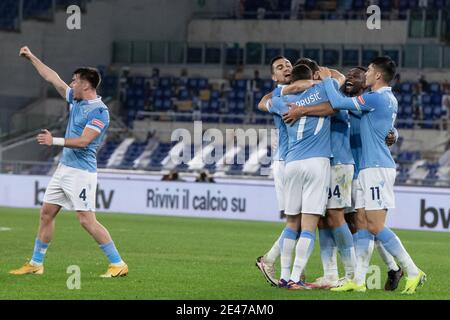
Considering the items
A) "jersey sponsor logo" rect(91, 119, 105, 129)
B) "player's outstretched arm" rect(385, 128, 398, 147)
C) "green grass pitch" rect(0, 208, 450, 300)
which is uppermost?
"jersey sponsor logo" rect(91, 119, 105, 129)

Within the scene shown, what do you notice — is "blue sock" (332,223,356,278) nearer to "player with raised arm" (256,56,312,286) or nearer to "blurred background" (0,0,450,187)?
"player with raised arm" (256,56,312,286)

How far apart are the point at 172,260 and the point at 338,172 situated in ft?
15.6

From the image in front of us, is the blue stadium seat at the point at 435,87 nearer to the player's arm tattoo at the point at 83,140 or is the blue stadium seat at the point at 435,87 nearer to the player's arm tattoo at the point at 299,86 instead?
the player's arm tattoo at the point at 83,140

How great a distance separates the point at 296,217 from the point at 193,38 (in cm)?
3330

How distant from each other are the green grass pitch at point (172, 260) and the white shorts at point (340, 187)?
993 mm

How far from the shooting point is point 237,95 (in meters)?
42.8

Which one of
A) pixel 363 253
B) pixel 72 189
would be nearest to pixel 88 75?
pixel 72 189

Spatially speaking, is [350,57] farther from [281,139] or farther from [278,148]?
[281,139]

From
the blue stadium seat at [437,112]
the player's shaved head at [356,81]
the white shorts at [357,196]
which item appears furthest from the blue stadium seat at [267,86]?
the white shorts at [357,196]

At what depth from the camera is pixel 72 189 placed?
47.1 feet

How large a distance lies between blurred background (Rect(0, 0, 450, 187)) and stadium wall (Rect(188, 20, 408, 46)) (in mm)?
38

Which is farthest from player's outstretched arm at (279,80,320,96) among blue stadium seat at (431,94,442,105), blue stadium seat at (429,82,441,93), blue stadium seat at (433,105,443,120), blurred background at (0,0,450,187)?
blue stadium seat at (429,82,441,93)

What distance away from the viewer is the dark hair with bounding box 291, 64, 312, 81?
42.8ft

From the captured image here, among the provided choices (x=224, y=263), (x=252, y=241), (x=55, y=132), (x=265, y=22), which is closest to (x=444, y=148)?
(x=265, y=22)
